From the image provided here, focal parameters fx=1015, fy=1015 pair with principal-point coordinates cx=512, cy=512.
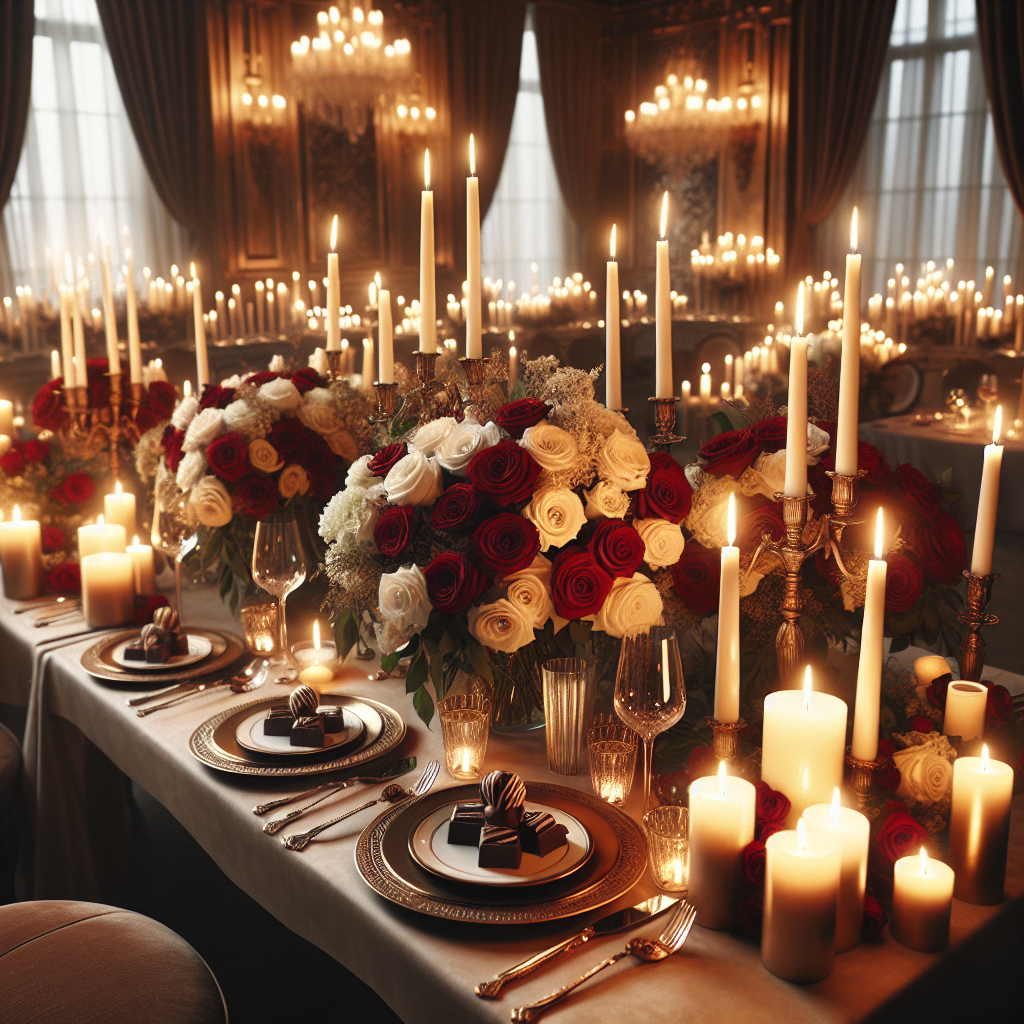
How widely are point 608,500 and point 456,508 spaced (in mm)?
208

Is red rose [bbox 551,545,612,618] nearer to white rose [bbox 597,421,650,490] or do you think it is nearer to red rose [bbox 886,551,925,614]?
white rose [bbox 597,421,650,490]

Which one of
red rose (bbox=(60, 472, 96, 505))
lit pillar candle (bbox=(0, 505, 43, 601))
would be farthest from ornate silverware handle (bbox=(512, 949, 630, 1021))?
red rose (bbox=(60, 472, 96, 505))

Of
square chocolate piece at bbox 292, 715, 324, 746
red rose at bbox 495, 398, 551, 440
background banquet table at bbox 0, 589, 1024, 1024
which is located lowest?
background banquet table at bbox 0, 589, 1024, 1024

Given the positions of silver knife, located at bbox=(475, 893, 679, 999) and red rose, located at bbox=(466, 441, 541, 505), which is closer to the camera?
silver knife, located at bbox=(475, 893, 679, 999)

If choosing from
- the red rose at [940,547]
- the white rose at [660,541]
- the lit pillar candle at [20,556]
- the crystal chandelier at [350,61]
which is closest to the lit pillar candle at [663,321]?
the white rose at [660,541]

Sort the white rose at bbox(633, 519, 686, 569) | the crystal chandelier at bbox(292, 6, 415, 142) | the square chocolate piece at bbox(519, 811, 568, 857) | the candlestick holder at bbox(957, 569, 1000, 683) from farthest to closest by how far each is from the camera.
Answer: the crystal chandelier at bbox(292, 6, 415, 142), the white rose at bbox(633, 519, 686, 569), the candlestick holder at bbox(957, 569, 1000, 683), the square chocolate piece at bbox(519, 811, 568, 857)

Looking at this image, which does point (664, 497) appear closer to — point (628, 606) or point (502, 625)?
point (628, 606)

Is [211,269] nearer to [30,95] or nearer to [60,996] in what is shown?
[30,95]

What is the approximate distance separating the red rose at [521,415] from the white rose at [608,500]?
13 centimetres

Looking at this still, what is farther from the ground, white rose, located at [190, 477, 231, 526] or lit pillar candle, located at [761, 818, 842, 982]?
white rose, located at [190, 477, 231, 526]

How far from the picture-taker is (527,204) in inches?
405

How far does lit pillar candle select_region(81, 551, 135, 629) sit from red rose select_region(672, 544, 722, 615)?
4.00ft

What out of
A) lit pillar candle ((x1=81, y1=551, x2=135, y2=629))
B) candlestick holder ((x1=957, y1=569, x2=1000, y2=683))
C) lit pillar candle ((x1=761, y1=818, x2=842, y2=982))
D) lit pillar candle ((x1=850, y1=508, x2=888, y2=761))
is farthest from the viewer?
lit pillar candle ((x1=81, y1=551, x2=135, y2=629))

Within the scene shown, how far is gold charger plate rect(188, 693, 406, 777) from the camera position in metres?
1.47
